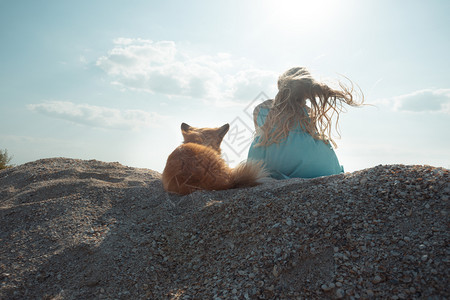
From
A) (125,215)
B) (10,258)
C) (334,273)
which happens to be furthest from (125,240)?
(334,273)

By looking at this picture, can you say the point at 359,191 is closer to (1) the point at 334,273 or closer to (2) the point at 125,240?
(1) the point at 334,273

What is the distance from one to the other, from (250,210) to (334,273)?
1212 millimetres

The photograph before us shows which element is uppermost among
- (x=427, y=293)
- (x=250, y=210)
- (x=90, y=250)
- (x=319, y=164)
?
(x=319, y=164)

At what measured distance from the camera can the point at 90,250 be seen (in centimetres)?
313

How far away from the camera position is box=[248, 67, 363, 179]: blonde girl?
5.02 m

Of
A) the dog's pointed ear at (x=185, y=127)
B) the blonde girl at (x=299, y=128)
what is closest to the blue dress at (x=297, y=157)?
the blonde girl at (x=299, y=128)

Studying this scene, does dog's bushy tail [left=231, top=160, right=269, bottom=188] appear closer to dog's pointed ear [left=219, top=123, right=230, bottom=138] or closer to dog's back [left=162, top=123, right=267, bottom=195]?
dog's back [left=162, top=123, right=267, bottom=195]

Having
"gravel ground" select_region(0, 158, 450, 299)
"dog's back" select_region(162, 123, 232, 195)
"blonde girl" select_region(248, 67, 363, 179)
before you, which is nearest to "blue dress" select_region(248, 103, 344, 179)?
"blonde girl" select_region(248, 67, 363, 179)

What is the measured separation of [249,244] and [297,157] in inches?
102

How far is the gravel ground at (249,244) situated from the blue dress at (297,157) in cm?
114

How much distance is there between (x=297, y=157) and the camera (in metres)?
5.07

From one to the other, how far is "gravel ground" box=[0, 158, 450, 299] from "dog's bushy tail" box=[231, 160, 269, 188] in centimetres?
39

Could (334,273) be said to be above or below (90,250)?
below

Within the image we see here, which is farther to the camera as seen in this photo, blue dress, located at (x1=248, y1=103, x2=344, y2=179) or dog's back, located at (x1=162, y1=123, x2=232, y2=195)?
blue dress, located at (x1=248, y1=103, x2=344, y2=179)
